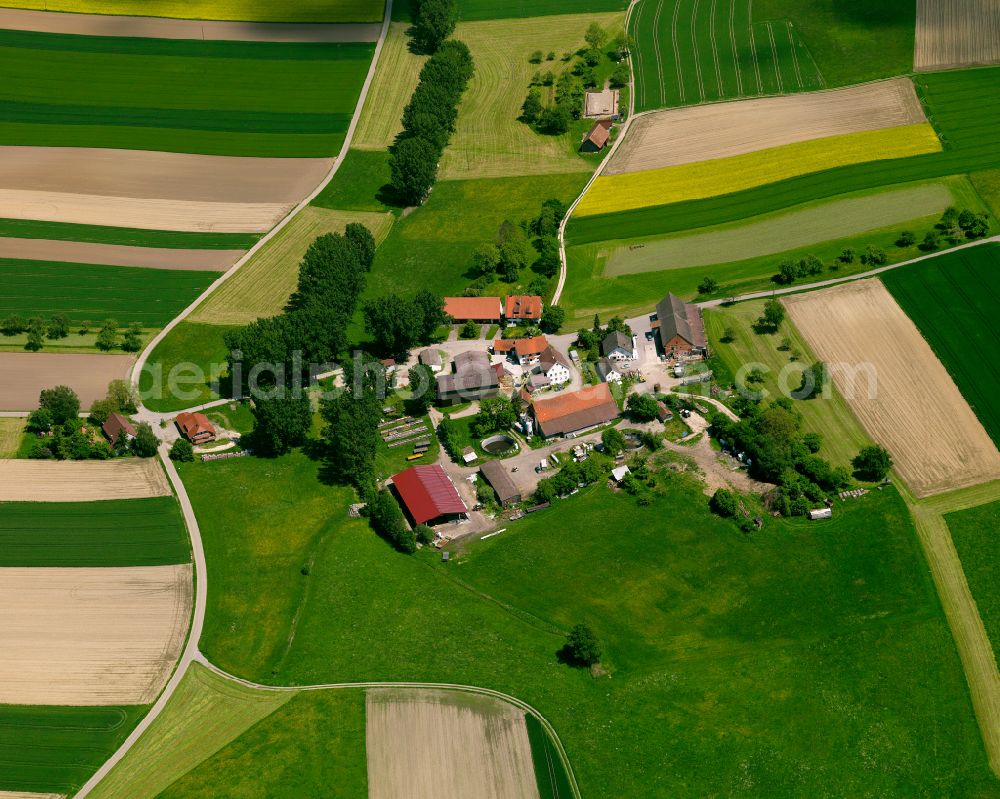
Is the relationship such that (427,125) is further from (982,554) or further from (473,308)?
(982,554)

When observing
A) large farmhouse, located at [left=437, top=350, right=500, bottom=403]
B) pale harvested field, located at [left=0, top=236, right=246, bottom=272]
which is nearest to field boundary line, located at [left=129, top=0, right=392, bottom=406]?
pale harvested field, located at [left=0, top=236, right=246, bottom=272]

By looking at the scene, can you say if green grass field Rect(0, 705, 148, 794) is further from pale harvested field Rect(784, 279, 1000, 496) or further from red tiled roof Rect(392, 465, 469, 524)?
pale harvested field Rect(784, 279, 1000, 496)

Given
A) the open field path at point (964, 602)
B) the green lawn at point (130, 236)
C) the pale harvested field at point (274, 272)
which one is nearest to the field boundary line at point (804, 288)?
the open field path at point (964, 602)

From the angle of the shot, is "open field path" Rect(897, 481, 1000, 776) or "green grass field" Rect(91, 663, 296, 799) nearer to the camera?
"open field path" Rect(897, 481, 1000, 776)

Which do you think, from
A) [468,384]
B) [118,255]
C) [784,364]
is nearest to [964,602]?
[784,364]

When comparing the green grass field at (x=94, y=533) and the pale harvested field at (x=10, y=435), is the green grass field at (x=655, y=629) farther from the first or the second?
the pale harvested field at (x=10, y=435)

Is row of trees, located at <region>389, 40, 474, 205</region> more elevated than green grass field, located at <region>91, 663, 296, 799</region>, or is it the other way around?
row of trees, located at <region>389, 40, 474, 205</region>
